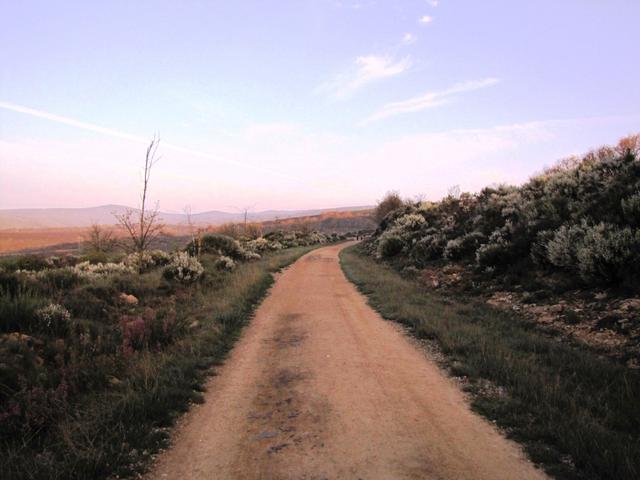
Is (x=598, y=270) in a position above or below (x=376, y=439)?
above

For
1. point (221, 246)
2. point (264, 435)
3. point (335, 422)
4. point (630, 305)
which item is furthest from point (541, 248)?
point (221, 246)

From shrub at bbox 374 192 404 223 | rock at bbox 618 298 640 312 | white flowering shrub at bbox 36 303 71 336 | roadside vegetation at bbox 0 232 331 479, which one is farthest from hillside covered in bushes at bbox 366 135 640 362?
shrub at bbox 374 192 404 223

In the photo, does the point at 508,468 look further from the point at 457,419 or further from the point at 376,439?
the point at 376,439

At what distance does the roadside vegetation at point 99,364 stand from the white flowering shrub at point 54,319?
0.07 feet

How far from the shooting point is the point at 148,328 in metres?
7.84

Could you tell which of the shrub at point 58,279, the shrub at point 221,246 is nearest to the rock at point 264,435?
the shrub at point 58,279

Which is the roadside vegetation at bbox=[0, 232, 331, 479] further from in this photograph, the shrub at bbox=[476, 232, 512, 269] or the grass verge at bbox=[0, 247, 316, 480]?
the shrub at bbox=[476, 232, 512, 269]

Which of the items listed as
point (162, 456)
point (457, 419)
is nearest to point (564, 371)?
point (457, 419)

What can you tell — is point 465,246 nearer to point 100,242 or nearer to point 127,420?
point 127,420

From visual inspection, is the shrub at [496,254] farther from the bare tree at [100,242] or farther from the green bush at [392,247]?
the bare tree at [100,242]

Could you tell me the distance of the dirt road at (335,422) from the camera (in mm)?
3748

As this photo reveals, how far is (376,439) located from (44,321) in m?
6.99

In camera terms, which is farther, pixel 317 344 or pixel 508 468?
pixel 317 344

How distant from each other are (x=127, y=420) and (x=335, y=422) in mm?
2427
